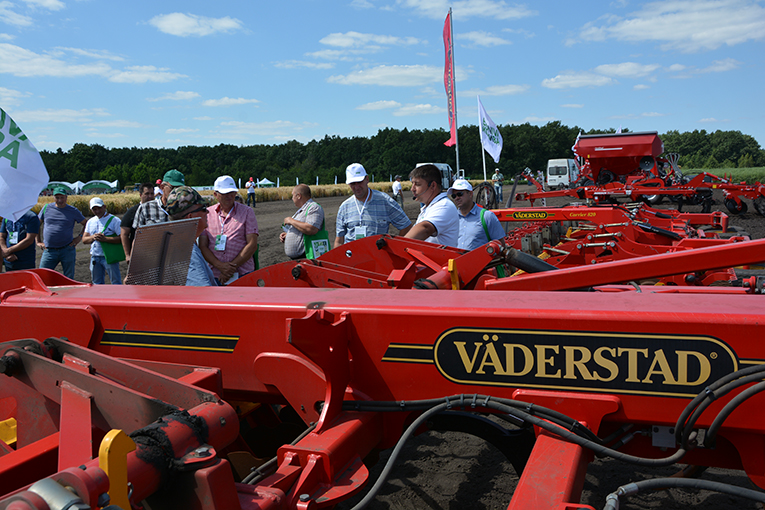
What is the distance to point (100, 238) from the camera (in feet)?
21.6

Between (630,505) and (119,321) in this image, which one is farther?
(630,505)

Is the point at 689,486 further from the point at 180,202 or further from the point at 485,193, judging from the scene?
the point at 485,193

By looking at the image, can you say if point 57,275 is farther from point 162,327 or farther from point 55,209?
point 55,209

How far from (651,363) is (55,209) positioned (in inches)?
293

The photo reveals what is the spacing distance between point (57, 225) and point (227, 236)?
12.2 feet

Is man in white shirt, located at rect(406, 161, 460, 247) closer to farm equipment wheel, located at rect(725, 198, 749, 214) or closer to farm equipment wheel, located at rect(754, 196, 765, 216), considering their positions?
farm equipment wheel, located at rect(754, 196, 765, 216)

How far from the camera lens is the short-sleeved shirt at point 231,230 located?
15.0ft

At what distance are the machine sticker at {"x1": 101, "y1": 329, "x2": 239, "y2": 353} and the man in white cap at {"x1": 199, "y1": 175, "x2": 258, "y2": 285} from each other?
2191 mm

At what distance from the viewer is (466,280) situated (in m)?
2.94

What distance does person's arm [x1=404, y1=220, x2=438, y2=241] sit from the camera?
4000 mm

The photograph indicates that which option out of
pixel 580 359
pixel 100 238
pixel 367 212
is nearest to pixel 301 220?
pixel 367 212

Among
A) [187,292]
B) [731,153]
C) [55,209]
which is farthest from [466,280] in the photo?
[731,153]

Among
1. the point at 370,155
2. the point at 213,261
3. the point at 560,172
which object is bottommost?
the point at 213,261

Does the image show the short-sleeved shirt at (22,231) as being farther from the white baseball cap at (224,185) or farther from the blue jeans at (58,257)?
the white baseball cap at (224,185)
